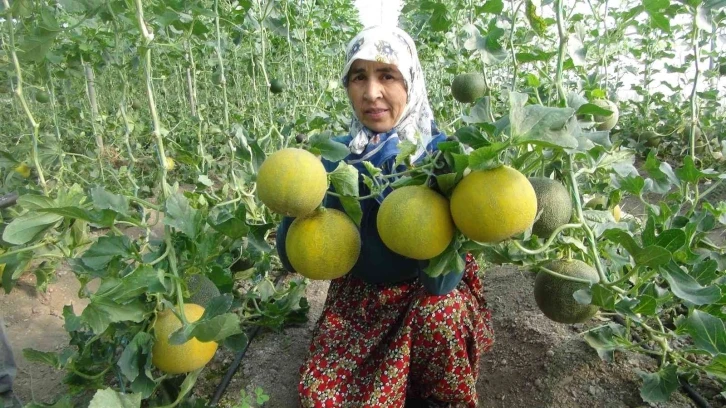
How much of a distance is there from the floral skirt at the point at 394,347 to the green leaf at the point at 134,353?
0.50m

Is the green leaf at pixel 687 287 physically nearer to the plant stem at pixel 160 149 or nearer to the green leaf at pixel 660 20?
the green leaf at pixel 660 20

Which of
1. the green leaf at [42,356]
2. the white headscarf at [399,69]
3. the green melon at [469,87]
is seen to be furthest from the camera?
the green melon at [469,87]

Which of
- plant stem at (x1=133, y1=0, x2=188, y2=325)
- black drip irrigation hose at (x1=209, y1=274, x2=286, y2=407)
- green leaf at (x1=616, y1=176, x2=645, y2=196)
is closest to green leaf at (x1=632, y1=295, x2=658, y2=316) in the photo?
green leaf at (x1=616, y1=176, x2=645, y2=196)

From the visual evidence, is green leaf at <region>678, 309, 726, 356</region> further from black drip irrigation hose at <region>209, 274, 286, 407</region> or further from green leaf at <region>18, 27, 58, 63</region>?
green leaf at <region>18, 27, 58, 63</region>

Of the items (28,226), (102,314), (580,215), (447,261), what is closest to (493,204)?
(447,261)

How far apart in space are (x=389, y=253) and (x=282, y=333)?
2.43 ft

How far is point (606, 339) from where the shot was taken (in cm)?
141

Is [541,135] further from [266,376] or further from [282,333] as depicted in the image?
[282,333]

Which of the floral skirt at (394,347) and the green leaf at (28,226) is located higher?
the green leaf at (28,226)

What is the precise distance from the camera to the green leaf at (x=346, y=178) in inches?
A: 32.6

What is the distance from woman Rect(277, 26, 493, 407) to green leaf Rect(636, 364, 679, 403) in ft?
1.40

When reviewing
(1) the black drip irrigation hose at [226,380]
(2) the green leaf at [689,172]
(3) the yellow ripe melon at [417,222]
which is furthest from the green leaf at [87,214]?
(2) the green leaf at [689,172]

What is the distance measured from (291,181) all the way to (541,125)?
0.37 m

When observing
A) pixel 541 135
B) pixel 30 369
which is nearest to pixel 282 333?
pixel 30 369
